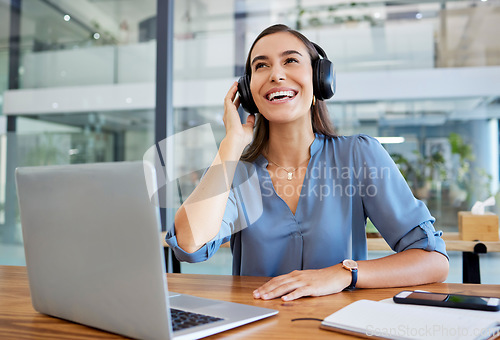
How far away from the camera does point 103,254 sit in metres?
0.62

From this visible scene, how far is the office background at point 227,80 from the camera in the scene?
9.68 feet

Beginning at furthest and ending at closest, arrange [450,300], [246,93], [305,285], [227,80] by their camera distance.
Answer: [227,80] → [246,93] → [305,285] → [450,300]

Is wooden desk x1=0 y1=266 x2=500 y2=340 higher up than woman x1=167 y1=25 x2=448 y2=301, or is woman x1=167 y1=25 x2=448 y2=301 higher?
woman x1=167 y1=25 x2=448 y2=301

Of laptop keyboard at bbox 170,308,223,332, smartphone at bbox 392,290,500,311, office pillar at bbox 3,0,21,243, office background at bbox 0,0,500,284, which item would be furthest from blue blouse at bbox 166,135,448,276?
office pillar at bbox 3,0,21,243

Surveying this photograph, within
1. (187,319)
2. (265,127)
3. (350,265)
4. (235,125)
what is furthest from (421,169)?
(187,319)

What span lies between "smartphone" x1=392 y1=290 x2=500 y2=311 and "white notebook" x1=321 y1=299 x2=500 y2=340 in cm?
1

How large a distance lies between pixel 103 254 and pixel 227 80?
2.74 metres

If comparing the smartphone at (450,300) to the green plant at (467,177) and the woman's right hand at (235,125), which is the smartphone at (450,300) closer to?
the woman's right hand at (235,125)

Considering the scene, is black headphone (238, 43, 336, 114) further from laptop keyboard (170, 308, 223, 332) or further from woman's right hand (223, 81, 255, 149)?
laptop keyboard (170, 308, 223, 332)

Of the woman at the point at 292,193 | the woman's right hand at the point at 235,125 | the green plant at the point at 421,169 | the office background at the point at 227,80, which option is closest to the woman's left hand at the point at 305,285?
the woman at the point at 292,193

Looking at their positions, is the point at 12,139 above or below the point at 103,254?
above

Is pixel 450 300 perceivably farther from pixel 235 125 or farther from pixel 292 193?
pixel 235 125

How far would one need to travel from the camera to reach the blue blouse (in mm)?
1287

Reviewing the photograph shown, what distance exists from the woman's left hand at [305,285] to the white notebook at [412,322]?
15cm
